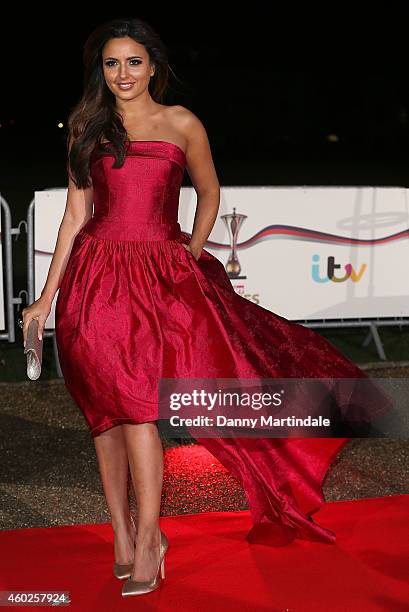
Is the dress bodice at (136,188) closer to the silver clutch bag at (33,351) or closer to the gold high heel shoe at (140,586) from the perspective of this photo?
the silver clutch bag at (33,351)

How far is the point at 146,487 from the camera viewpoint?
12.3ft

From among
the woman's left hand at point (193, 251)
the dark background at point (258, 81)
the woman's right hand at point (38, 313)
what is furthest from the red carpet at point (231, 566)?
the dark background at point (258, 81)

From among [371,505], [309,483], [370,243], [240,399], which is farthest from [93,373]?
[370,243]

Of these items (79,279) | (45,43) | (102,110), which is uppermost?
(45,43)

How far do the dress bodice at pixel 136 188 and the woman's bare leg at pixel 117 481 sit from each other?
0.76 metres

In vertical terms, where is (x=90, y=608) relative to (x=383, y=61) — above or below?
below

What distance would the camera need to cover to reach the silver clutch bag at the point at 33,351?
145 inches

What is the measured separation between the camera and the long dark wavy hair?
12.3ft

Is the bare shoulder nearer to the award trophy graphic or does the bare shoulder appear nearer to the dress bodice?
the dress bodice

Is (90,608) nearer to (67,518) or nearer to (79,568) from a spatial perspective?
(79,568)

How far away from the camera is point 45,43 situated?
1689 inches

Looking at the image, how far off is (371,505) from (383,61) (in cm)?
4906

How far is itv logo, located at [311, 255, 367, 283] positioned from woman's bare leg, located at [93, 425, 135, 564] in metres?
4.03

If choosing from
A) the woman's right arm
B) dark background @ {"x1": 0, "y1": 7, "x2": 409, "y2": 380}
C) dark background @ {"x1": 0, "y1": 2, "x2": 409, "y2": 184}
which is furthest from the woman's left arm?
dark background @ {"x1": 0, "y1": 2, "x2": 409, "y2": 184}
